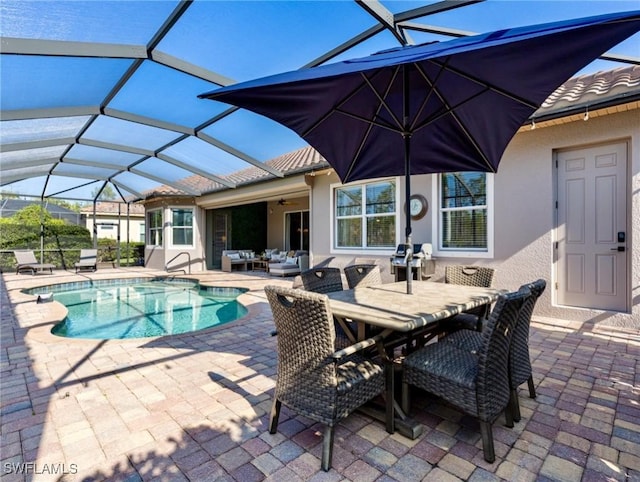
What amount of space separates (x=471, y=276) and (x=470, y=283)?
3.5 inches

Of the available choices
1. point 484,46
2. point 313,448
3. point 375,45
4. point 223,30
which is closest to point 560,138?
point 375,45

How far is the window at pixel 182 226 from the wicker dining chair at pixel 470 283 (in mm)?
11844

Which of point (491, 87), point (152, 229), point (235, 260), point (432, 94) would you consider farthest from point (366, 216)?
point (152, 229)

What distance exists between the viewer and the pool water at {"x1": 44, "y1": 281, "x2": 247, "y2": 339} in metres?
6.18

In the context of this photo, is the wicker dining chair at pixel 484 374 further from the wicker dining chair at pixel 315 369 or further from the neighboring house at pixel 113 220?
the neighboring house at pixel 113 220

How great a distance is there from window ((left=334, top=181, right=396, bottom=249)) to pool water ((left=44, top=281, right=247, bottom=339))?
10.4ft

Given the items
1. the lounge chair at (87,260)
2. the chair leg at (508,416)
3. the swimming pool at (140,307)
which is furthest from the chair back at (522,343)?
the lounge chair at (87,260)

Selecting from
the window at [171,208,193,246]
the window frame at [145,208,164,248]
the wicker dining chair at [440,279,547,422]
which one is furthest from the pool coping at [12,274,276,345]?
the window at [171,208,193,246]

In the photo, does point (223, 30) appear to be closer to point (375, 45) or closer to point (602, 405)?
point (375, 45)

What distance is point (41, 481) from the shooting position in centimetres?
189

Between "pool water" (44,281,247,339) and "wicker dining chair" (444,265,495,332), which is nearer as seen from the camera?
"wicker dining chair" (444,265,495,332)

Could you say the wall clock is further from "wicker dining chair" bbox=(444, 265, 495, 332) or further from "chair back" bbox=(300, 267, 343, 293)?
"chair back" bbox=(300, 267, 343, 293)

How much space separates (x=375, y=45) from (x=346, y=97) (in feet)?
5.43

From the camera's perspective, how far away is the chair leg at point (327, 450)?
196cm
